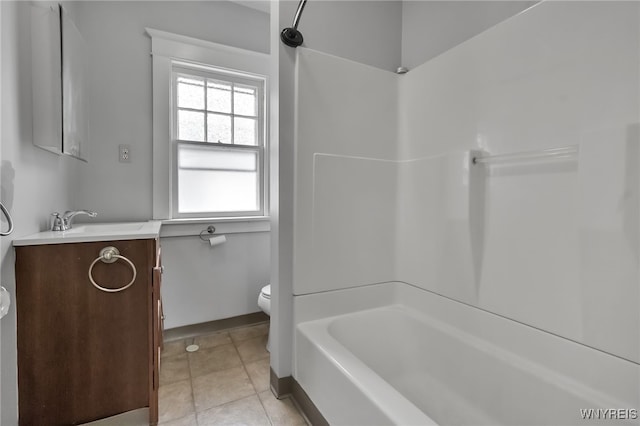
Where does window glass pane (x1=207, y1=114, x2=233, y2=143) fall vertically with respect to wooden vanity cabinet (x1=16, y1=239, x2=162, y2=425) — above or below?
above

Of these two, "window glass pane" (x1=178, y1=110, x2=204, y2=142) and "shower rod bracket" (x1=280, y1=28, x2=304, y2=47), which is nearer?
"shower rod bracket" (x1=280, y1=28, x2=304, y2=47)

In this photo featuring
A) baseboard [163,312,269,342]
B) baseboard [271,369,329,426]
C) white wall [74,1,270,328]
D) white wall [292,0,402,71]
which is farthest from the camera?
baseboard [163,312,269,342]

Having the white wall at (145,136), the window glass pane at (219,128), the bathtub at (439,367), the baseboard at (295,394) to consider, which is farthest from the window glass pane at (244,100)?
the baseboard at (295,394)

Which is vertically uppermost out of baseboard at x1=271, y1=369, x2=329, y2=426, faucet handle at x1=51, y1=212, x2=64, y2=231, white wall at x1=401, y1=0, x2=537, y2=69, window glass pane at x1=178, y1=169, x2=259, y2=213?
white wall at x1=401, y1=0, x2=537, y2=69

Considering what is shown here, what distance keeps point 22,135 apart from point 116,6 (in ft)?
4.41

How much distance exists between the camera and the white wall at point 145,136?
195 centimetres

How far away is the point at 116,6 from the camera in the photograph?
6.45 feet

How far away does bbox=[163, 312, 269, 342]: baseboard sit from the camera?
2174 mm

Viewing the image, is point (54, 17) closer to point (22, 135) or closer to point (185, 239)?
point (22, 135)

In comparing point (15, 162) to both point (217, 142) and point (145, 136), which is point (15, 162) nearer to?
point (145, 136)

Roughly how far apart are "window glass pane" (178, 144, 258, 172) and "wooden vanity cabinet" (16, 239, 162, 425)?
3.74 feet

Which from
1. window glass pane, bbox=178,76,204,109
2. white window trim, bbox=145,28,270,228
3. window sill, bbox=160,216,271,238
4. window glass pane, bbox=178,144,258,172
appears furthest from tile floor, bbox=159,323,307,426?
window glass pane, bbox=178,76,204,109

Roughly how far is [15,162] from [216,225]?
4.04ft

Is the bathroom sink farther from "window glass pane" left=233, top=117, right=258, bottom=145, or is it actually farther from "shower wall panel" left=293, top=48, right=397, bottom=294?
"window glass pane" left=233, top=117, right=258, bottom=145
